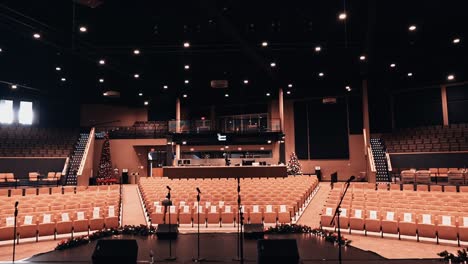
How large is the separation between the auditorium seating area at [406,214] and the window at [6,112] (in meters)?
21.8

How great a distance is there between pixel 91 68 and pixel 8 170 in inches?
328

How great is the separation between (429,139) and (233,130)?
12.3 meters

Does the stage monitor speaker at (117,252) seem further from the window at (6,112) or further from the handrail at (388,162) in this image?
the window at (6,112)

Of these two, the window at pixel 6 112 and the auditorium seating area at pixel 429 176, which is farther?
the window at pixel 6 112

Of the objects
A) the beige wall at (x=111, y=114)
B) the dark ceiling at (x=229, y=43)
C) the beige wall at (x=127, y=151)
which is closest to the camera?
the dark ceiling at (x=229, y=43)

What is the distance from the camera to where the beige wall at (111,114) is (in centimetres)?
2623

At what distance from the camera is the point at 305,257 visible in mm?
6801

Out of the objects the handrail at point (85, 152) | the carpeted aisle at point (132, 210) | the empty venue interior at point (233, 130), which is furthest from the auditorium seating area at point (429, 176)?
the handrail at point (85, 152)

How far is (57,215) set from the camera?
979 cm

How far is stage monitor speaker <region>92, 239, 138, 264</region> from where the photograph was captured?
19.0 ft

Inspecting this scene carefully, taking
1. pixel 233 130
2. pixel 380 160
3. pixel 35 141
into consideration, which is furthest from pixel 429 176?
pixel 35 141

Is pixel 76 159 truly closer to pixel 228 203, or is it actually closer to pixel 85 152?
pixel 85 152

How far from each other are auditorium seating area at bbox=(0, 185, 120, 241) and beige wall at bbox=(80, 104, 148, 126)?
15.0 m

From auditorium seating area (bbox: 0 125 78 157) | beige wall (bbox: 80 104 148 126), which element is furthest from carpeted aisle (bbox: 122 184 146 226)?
beige wall (bbox: 80 104 148 126)
